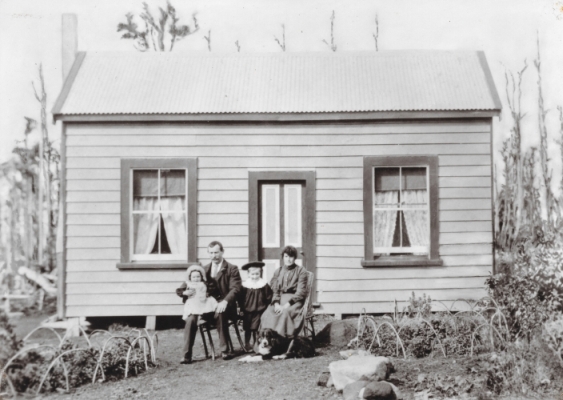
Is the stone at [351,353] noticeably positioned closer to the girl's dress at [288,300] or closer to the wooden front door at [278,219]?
the girl's dress at [288,300]

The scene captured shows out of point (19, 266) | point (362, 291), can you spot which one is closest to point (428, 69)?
point (362, 291)

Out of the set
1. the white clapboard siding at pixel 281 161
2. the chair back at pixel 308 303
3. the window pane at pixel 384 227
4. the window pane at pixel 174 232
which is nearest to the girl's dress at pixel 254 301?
the chair back at pixel 308 303

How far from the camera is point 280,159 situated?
396 inches

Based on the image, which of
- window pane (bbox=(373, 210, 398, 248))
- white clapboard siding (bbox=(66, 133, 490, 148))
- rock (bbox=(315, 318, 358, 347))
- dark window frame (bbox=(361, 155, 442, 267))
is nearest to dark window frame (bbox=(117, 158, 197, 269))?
white clapboard siding (bbox=(66, 133, 490, 148))

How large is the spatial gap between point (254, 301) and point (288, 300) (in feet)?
1.43

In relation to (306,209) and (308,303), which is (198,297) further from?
(306,209)

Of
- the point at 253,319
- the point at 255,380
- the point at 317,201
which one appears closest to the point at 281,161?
the point at 317,201

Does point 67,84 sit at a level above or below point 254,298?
above

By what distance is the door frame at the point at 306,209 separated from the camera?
32.7 ft

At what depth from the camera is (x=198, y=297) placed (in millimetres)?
7711

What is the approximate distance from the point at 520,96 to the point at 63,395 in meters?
10.7

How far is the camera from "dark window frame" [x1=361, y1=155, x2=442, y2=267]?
9.91m

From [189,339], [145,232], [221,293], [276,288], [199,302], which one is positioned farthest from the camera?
[145,232]

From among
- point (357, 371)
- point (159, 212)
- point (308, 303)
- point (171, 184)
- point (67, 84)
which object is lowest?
point (357, 371)
